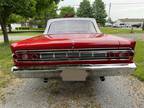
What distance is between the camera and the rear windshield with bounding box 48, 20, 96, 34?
643 cm

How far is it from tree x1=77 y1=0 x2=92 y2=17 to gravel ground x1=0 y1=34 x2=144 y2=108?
64521mm

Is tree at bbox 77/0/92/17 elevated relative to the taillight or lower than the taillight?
lower

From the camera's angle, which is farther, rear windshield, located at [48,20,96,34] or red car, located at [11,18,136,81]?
rear windshield, located at [48,20,96,34]

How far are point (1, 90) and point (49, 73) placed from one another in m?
1.62

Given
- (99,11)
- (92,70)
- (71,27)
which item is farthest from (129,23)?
(92,70)

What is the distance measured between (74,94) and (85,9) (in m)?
66.9

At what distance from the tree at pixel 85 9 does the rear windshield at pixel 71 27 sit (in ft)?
209

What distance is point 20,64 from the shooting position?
4.68 m

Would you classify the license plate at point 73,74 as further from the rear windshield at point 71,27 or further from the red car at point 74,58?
the rear windshield at point 71,27

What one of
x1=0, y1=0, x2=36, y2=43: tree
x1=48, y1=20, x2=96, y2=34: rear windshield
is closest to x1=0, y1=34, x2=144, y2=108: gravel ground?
x1=48, y1=20, x2=96, y2=34: rear windshield

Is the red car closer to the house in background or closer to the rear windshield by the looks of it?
the rear windshield

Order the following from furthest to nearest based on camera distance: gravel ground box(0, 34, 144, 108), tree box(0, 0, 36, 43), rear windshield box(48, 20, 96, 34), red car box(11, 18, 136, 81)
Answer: tree box(0, 0, 36, 43) < rear windshield box(48, 20, 96, 34) < gravel ground box(0, 34, 144, 108) < red car box(11, 18, 136, 81)

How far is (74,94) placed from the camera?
530 centimetres

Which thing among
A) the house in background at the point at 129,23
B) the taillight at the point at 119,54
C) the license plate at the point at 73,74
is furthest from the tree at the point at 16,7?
the house in background at the point at 129,23
